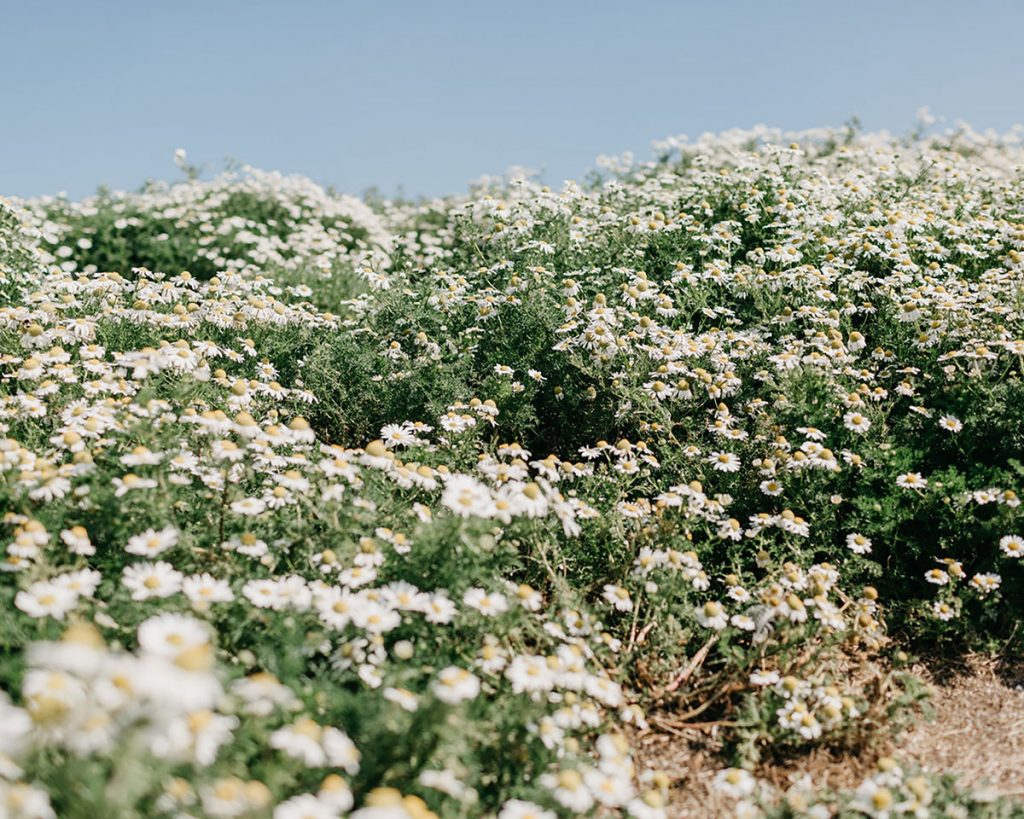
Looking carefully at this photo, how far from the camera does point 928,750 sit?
141 inches

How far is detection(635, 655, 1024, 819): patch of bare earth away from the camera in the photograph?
3.32 metres

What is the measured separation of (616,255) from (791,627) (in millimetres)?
4247

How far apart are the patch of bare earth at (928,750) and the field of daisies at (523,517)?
0.05 m

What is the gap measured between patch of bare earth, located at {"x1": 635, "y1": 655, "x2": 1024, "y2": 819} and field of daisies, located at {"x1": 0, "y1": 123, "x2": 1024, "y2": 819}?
49 millimetres

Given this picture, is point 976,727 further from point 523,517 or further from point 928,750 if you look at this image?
point 523,517

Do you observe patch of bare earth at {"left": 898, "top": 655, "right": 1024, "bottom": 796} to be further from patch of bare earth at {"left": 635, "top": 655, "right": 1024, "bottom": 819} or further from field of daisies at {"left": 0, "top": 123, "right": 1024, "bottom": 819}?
field of daisies at {"left": 0, "top": 123, "right": 1024, "bottom": 819}

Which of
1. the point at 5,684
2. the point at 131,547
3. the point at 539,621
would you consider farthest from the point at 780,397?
the point at 5,684

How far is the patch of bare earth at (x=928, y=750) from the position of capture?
332cm

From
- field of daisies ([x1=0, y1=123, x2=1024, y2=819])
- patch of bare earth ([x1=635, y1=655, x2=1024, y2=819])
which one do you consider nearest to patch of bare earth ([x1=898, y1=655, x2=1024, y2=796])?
patch of bare earth ([x1=635, y1=655, x2=1024, y2=819])

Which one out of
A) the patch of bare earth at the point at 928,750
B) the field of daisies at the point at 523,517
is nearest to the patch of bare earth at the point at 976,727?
the patch of bare earth at the point at 928,750

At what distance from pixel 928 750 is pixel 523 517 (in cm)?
188

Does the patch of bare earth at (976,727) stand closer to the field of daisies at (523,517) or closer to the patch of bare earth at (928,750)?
the patch of bare earth at (928,750)

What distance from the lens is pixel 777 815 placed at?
9.44 feet

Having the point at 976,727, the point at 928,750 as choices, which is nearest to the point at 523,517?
the point at 928,750
